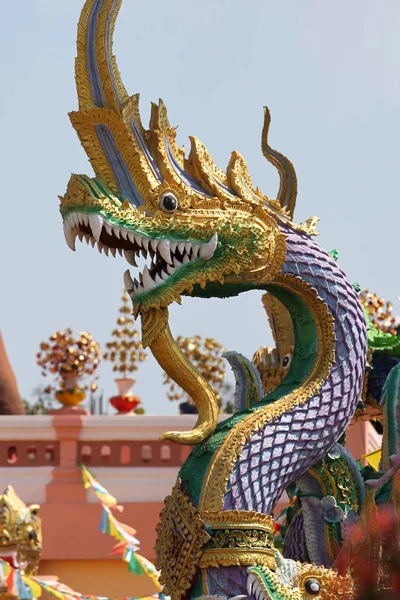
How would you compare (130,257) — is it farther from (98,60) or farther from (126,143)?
(98,60)

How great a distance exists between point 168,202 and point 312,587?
1.57m

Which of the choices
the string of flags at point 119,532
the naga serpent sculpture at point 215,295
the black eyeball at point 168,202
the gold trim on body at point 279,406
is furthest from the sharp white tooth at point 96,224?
the string of flags at point 119,532

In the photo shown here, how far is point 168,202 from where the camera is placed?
5.94 m

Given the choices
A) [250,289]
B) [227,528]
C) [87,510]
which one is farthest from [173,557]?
[87,510]

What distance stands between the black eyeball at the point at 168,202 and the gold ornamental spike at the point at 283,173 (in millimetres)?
557

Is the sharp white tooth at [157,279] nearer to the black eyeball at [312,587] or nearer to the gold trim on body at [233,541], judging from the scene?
the gold trim on body at [233,541]

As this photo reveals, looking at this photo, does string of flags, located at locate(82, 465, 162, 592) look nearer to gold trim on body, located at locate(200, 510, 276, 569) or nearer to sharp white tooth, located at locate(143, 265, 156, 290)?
gold trim on body, located at locate(200, 510, 276, 569)

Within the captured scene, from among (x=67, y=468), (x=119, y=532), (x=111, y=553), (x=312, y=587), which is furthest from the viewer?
(x=67, y=468)

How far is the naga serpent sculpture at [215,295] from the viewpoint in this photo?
5.76m

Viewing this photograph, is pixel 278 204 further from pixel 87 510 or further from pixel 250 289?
pixel 87 510

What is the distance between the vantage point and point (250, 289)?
239 inches

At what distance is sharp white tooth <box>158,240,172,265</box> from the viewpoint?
5.85 metres

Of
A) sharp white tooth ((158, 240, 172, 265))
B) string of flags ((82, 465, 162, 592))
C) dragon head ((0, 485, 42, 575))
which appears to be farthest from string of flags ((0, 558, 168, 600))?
sharp white tooth ((158, 240, 172, 265))

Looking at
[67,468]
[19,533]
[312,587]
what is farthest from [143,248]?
[67,468]
